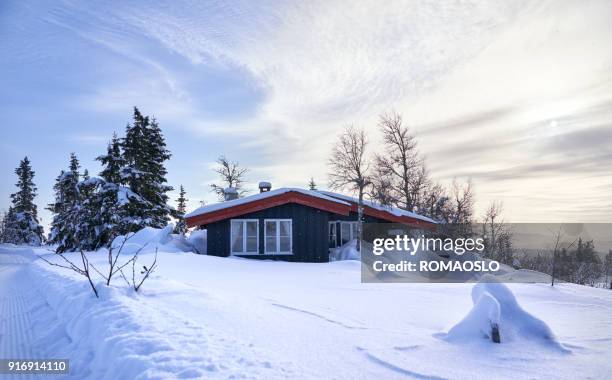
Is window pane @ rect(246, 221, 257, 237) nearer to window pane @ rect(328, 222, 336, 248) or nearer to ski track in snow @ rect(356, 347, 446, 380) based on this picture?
window pane @ rect(328, 222, 336, 248)

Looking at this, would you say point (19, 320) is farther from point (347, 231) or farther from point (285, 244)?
point (347, 231)

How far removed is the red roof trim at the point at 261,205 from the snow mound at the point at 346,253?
2.47 metres

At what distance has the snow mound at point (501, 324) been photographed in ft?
14.4

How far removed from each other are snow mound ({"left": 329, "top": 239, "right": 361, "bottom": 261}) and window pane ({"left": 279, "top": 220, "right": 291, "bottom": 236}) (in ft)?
8.43

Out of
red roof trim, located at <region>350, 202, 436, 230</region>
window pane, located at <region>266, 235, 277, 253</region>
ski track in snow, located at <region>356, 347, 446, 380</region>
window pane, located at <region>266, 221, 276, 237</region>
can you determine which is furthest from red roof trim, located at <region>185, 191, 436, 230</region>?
ski track in snow, located at <region>356, 347, 446, 380</region>

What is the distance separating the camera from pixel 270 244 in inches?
690

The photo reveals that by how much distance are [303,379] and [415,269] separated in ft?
47.4

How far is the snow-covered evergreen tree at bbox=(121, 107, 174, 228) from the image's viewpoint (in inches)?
1029

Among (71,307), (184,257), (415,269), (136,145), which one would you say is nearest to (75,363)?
(71,307)

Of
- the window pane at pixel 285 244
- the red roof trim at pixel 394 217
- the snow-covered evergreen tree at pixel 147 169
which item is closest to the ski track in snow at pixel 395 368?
the window pane at pixel 285 244

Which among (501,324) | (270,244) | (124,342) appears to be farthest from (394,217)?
(124,342)

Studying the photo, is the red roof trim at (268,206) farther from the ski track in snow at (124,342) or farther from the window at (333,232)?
the ski track in snow at (124,342)

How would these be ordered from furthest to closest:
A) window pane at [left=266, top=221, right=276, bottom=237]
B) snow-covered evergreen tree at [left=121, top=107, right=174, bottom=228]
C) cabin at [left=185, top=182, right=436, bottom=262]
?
1. snow-covered evergreen tree at [left=121, top=107, right=174, bottom=228]
2. window pane at [left=266, top=221, right=276, bottom=237]
3. cabin at [left=185, top=182, right=436, bottom=262]

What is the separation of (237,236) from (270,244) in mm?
1570
